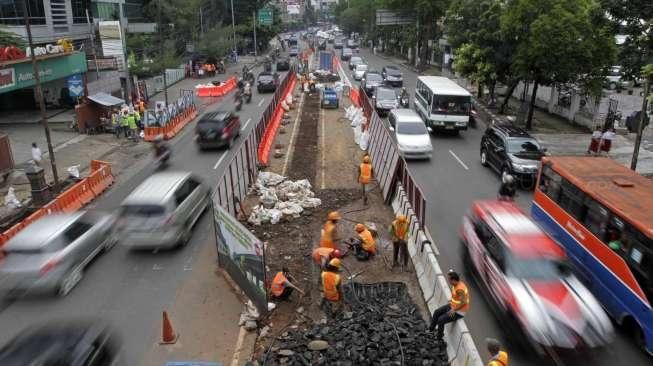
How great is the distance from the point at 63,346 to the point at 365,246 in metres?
7.50

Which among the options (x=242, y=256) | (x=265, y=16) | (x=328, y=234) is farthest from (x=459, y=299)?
(x=265, y=16)

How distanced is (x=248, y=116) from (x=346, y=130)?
7837mm

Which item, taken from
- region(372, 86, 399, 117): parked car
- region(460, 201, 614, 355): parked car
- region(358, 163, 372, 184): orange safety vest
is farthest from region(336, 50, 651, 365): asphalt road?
region(372, 86, 399, 117): parked car

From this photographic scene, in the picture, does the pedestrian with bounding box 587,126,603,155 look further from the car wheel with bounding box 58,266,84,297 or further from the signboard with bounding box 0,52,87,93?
Answer: the signboard with bounding box 0,52,87,93

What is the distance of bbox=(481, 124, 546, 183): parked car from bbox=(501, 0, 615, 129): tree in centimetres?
594

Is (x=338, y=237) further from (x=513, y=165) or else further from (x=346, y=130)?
(x=346, y=130)

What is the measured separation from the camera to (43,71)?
1187 inches

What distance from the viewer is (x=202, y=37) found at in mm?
60125

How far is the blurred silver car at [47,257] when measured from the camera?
39.4 feet

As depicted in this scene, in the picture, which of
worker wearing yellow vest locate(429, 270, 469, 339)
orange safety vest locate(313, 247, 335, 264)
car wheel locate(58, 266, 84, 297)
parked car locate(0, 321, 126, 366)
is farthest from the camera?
car wheel locate(58, 266, 84, 297)

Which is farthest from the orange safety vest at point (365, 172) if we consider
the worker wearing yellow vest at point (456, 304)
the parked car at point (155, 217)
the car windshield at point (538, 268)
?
the worker wearing yellow vest at point (456, 304)

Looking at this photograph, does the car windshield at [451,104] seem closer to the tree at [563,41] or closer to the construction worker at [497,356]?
the tree at [563,41]

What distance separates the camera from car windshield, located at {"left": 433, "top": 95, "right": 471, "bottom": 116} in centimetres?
2650

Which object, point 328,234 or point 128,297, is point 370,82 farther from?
point 128,297
